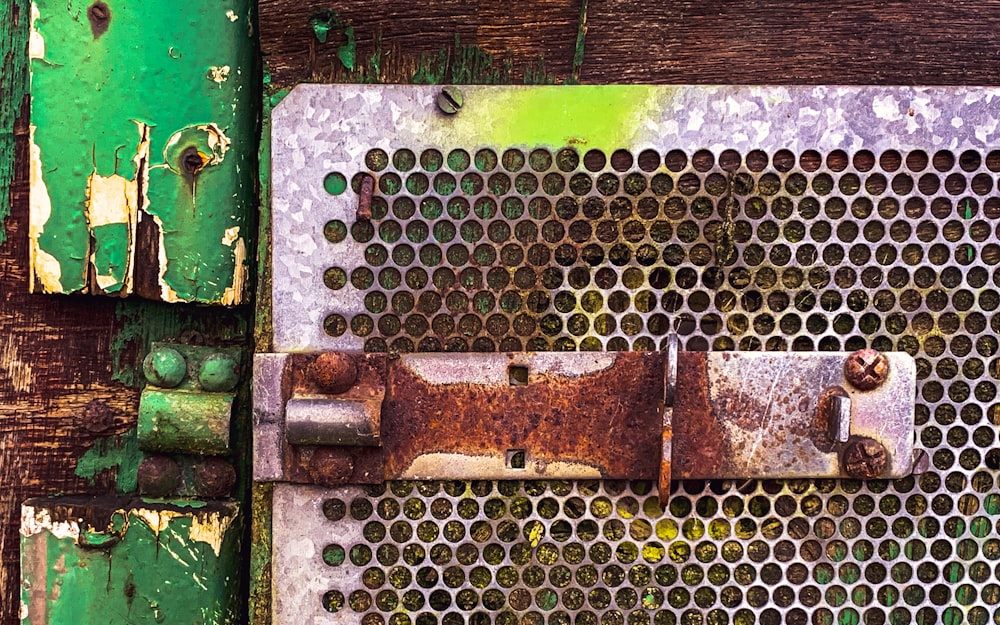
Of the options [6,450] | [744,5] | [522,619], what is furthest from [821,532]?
[6,450]

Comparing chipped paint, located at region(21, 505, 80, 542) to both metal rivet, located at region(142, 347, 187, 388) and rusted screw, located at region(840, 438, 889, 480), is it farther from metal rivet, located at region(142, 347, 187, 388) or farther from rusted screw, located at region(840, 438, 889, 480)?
rusted screw, located at region(840, 438, 889, 480)

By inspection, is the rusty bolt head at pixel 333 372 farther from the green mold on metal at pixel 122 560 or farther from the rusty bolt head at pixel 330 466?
the green mold on metal at pixel 122 560

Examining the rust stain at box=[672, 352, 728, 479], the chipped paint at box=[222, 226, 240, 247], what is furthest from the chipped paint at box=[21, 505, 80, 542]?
the rust stain at box=[672, 352, 728, 479]

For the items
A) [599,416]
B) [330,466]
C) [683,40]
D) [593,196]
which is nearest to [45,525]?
[330,466]

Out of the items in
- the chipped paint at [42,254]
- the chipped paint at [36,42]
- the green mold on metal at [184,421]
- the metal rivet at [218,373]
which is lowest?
the green mold on metal at [184,421]

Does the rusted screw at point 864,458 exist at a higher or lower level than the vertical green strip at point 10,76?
lower

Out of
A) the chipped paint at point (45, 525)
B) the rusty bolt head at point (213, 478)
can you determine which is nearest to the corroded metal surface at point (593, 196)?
the rusty bolt head at point (213, 478)

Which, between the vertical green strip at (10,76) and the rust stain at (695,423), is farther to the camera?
the vertical green strip at (10,76)

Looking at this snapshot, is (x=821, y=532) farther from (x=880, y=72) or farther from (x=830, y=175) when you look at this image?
(x=880, y=72)
